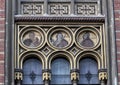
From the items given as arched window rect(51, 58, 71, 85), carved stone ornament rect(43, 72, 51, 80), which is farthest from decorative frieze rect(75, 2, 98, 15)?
carved stone ornament rect(43, 72, 51, 80)

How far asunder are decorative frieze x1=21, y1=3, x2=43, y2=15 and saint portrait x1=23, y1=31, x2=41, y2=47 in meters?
0.66

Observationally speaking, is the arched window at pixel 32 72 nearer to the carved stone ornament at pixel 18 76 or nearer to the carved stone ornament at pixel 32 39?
the carved stone ornament at pixel 18 76

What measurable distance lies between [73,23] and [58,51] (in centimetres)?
102

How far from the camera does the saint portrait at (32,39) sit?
20109 millimetres

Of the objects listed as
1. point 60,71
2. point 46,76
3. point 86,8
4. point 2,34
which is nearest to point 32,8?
point 2,34

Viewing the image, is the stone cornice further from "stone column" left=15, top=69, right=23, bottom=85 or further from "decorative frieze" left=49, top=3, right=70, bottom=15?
"stone column" left=15, top=69, right=23, bottom=85

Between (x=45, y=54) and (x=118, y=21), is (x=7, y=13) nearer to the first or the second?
(x=45, y=54)

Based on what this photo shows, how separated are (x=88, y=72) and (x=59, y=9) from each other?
220 cm

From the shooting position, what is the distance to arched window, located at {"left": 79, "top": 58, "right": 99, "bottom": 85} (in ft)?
65.1

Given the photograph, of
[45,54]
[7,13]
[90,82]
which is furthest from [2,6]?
[90,82]

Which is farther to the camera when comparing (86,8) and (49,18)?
(86,8)

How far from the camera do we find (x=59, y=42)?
2016 cm

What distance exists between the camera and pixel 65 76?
65.3 feet

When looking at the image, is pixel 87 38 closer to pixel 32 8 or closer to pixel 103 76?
pixel 103 76
